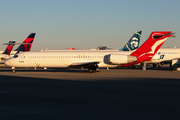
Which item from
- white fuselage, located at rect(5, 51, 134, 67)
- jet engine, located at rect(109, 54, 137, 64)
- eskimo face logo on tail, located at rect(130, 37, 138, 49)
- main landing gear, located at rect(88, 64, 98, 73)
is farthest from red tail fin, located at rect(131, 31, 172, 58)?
eskimo face logo on tail, located at rect(130, 37, 138, 49)

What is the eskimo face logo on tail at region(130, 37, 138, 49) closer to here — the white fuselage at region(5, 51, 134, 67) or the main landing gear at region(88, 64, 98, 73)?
the white fuselage at region(5, 51, 134, 67)

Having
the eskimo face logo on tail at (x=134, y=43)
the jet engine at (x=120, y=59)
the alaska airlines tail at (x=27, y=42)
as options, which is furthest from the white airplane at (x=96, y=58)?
the alaska airlines tail at (x=27, y=42)

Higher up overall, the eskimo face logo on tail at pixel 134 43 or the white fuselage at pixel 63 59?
the eskimo face logo on tail at pixel 134 43

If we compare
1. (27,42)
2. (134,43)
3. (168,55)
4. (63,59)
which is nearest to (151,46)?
(63,59)

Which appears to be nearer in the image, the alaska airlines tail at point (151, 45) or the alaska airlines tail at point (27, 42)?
the alaska airlines tail at point (151, 45)

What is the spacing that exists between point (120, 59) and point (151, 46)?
4.86 meters

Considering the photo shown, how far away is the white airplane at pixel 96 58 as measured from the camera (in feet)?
107

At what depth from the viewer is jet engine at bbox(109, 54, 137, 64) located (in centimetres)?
3234

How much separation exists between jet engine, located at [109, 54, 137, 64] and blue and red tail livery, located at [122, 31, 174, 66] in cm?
102

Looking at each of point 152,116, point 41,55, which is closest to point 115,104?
point 152,116

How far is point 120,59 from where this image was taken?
3244 centimetres

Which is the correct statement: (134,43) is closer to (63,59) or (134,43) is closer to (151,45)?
(151,45)

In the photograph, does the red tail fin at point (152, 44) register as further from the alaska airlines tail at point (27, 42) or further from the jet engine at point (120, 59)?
the alaska airlines tail at point (27, 42)

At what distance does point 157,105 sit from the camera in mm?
9766
